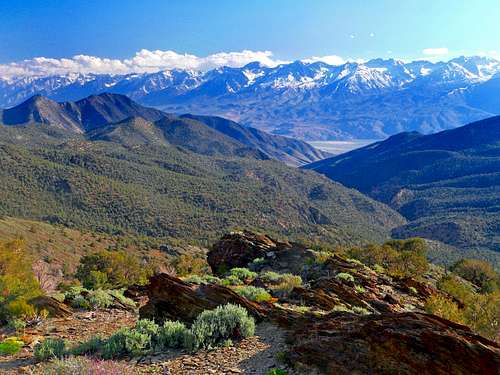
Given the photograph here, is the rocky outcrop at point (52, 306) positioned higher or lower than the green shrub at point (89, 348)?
lower

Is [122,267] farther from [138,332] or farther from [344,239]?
[344,239]

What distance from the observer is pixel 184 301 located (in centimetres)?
1577

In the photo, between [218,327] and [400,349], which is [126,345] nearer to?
[218,327]

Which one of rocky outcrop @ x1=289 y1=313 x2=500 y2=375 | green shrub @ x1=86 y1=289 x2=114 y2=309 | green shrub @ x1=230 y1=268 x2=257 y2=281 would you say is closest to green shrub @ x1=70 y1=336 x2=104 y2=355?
rocky outcrop @ x1=289 y1=313 x2=500 y2=375

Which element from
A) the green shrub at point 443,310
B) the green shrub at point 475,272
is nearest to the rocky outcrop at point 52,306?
the green shrub at point 443,310

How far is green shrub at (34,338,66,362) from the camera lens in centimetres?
1295

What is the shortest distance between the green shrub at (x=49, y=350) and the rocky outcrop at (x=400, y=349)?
7355mm

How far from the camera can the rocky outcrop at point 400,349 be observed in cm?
1027

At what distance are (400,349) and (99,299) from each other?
14780mm

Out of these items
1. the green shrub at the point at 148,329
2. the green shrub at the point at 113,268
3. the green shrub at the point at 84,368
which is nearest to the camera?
the green shrub at the point at 84,368

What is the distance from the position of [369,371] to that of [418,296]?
2074 centimetres

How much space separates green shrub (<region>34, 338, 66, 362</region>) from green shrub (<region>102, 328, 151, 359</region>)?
151 cm

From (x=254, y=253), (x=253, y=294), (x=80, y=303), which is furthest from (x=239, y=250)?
(x=80, y=303)

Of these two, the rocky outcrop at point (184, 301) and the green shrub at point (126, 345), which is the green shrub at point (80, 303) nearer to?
the rocky outcrop at point (184, 301)
